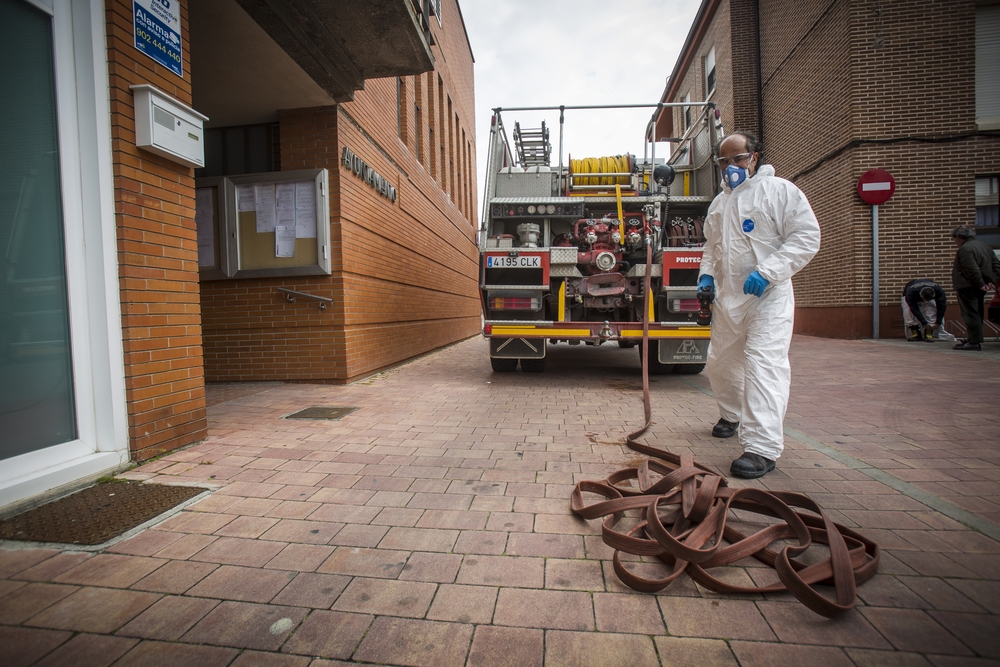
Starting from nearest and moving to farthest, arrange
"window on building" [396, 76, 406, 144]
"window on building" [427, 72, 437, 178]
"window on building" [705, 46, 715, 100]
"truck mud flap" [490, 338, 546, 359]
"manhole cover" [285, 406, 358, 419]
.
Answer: "manhole cover" [285, 406, 358, 419] → "truck mud flap" [490, 338, 546, 359] → "window on building" [396, 76, 406, 144] → "window on building" [427, 72, 437, 178] → "window on building" [705, 46, 715, 100]

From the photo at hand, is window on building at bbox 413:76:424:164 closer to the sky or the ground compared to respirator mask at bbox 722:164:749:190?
closer to the sky

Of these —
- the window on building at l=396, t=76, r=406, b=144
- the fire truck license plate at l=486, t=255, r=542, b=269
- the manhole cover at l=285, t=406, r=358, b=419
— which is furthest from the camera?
the window on building at l=396, t=76, r=406, b=144

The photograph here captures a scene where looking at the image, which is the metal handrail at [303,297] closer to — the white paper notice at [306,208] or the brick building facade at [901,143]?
the white paper notice at [306,208]

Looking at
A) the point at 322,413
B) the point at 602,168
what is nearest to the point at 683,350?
the point at 602,168

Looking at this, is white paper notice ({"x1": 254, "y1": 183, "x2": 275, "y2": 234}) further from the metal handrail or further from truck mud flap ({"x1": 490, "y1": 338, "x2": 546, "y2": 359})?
truck mud flap ({"x1": 490, "y1": 338, "x2": 546, "y2": 359})

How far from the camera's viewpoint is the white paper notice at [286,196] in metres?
6.00

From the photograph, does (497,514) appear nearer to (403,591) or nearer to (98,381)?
(403,591)

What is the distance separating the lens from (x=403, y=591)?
5.64 feet

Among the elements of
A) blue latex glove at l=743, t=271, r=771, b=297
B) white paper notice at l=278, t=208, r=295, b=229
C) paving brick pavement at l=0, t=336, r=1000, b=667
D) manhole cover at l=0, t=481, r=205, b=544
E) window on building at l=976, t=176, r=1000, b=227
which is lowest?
paving brick pavement at l=0, t=336, r=1000, b=667

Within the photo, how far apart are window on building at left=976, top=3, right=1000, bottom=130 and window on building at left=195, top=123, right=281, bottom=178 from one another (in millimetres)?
12783

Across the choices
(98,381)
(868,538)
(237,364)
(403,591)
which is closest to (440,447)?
(403,591)

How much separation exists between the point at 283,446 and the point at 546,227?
435 centimetres

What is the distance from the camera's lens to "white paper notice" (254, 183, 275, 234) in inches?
238

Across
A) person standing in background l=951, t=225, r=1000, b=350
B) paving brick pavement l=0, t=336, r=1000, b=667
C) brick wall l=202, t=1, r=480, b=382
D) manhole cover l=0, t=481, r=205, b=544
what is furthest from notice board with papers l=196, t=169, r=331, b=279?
person standing in background l=951, t=225, r=1000, b=350
